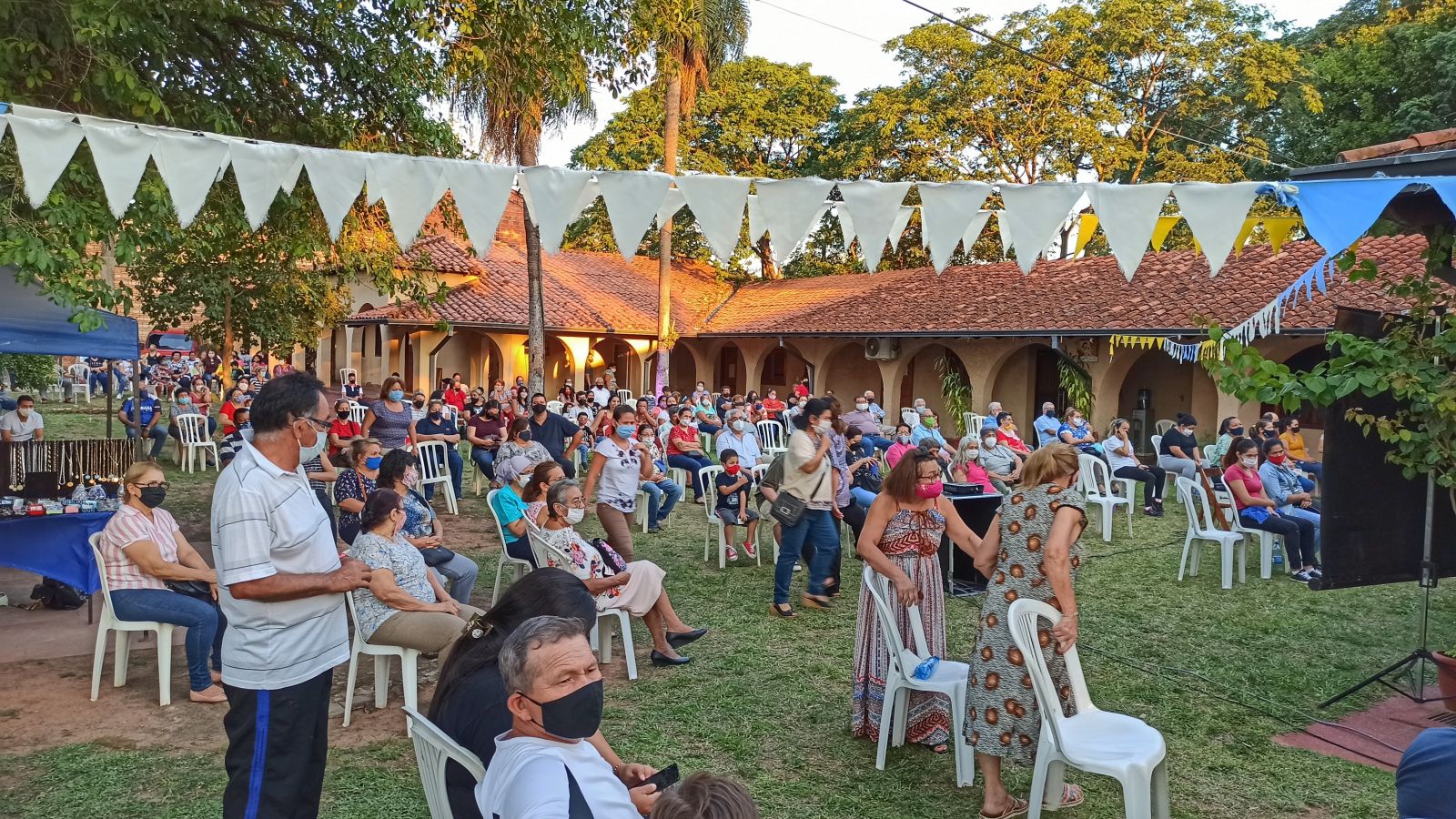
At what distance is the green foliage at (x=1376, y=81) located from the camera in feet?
68.5

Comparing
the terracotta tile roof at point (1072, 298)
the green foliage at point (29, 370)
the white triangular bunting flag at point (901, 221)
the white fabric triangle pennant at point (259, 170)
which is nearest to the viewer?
the white fabric triangle pennant at point (259, 170)

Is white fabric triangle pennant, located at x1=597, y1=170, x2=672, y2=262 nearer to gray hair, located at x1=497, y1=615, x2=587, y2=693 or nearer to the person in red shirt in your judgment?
gray hair, located at x1=497, y1=615, x2=587, y2=693

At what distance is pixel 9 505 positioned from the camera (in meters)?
6.16

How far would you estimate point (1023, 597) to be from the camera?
3.77m

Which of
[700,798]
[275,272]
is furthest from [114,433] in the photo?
[700,798]

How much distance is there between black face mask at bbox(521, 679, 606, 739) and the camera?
7.25 feet

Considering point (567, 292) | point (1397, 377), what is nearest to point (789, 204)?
point (1397, 377)

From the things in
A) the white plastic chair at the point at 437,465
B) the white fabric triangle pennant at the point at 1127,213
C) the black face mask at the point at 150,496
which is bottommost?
the white plastic chair at the point at 437,465

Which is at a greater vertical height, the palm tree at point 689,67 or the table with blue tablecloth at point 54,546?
the palm tree at point 689,67

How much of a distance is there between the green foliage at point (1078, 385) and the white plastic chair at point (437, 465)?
12579mm

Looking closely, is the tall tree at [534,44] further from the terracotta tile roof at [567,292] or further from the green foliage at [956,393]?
the green foliage at [956,393]

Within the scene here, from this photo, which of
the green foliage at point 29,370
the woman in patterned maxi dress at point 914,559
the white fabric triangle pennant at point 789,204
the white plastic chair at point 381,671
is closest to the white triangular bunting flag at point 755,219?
the white fabric triangle pennant at point 789,204

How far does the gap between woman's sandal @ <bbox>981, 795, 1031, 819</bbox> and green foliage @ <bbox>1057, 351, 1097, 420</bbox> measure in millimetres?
15916

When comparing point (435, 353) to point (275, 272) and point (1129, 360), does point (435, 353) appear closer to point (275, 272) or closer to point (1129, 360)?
point (275, 272)
